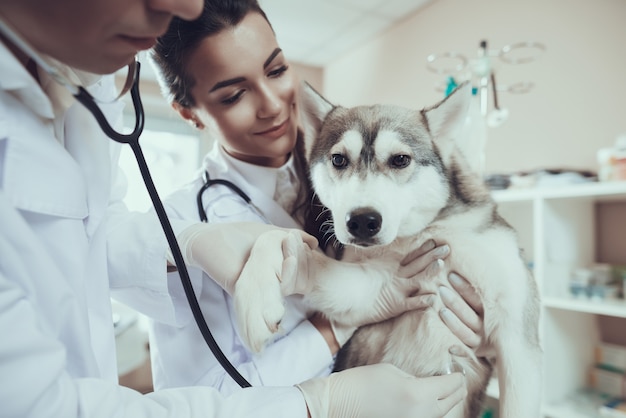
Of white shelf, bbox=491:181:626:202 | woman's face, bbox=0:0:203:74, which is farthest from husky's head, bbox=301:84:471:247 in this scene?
white shelf, bbox=491:181:626:202

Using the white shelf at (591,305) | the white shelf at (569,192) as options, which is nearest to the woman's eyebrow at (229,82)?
the white shelf at (569,192)

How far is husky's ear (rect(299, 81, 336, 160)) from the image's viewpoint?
1058mm

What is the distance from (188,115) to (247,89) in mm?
Result: 242

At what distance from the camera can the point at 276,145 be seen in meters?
1.11

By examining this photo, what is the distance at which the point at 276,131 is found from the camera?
110 cm

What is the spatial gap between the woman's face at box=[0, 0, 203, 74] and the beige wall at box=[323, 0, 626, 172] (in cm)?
230

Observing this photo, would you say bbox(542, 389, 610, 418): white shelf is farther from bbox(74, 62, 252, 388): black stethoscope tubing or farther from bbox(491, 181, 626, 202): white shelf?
bbox(74, 62, 252, 388): black stethoscope tubing

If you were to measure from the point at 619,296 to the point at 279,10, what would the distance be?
292cm

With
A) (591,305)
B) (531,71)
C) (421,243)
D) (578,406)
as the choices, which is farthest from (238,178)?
(531,71)

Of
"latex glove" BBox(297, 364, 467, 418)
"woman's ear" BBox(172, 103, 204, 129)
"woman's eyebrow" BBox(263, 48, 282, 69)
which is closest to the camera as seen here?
"latex glove" BBox(297, 364, 467, 418)

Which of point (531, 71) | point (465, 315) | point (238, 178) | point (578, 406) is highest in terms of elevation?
point (531, 71)

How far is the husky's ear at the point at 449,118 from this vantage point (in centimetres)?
95

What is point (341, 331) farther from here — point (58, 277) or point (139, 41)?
point (139, 41)

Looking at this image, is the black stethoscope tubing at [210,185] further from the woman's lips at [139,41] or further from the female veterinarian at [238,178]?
the woman's lips at [139,41]
